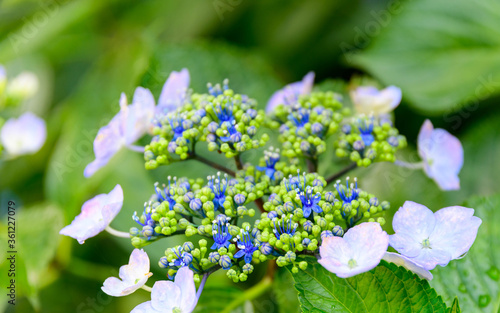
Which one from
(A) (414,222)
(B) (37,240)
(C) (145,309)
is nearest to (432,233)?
(A) (414,222)

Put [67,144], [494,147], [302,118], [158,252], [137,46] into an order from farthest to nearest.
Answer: [137,46] → [67,144] → [494,147] → [158,252] → [302,118]

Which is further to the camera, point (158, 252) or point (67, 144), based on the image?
point (67, 144)

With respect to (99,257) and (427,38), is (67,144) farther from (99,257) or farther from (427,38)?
(427,38)

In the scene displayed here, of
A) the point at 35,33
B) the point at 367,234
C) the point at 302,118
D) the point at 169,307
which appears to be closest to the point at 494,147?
the point at 302,118

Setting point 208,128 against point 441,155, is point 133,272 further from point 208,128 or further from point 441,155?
point 441,155

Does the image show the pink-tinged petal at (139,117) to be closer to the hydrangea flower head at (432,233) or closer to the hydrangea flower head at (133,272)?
the hydrangea flower head at (133,272)

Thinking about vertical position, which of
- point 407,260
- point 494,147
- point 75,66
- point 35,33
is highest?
point 35,33

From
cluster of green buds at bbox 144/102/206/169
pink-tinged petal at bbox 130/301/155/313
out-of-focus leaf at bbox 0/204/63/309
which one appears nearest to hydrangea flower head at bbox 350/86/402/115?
cluster of green buds at bbox 144/102/206/169
